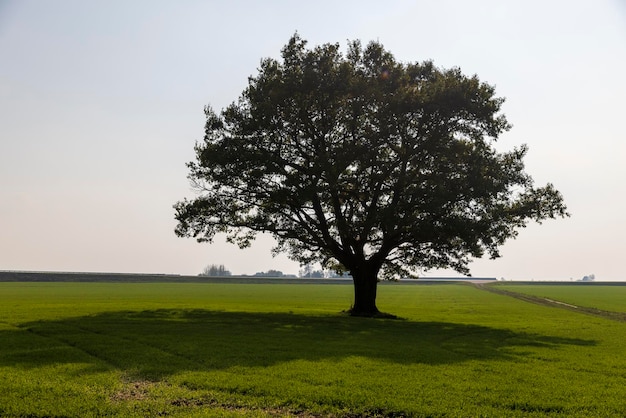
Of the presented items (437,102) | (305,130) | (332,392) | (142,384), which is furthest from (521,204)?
(142,384)

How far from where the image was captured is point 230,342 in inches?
950

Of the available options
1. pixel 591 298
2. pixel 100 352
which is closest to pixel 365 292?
pixel 100 352

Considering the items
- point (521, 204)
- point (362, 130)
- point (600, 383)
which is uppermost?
point (362, 130)

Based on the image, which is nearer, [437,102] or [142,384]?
[142,384]

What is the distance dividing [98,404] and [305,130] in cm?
3183

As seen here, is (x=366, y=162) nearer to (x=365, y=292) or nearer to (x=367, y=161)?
(x=367, y=161)

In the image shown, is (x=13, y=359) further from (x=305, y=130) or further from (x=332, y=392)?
(x=305, y=130)

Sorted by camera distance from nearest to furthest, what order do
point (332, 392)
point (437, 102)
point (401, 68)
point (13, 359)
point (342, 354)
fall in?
point (332, 392), point (13, 359), point (342, 354), point (437, 102), point (401, 68)

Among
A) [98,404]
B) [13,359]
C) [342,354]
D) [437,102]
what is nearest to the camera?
[98,404]

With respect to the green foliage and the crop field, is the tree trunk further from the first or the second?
the crop field

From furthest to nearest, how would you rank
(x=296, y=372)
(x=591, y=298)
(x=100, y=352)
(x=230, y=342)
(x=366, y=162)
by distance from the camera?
(x=591, y=298) → (x=366, y=162) → (x=230, y=342) → (x=100, y=352) → (x=296, y=372)

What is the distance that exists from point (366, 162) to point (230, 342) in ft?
68.3

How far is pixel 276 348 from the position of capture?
22.8m

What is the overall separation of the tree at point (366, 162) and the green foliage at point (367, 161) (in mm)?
95
